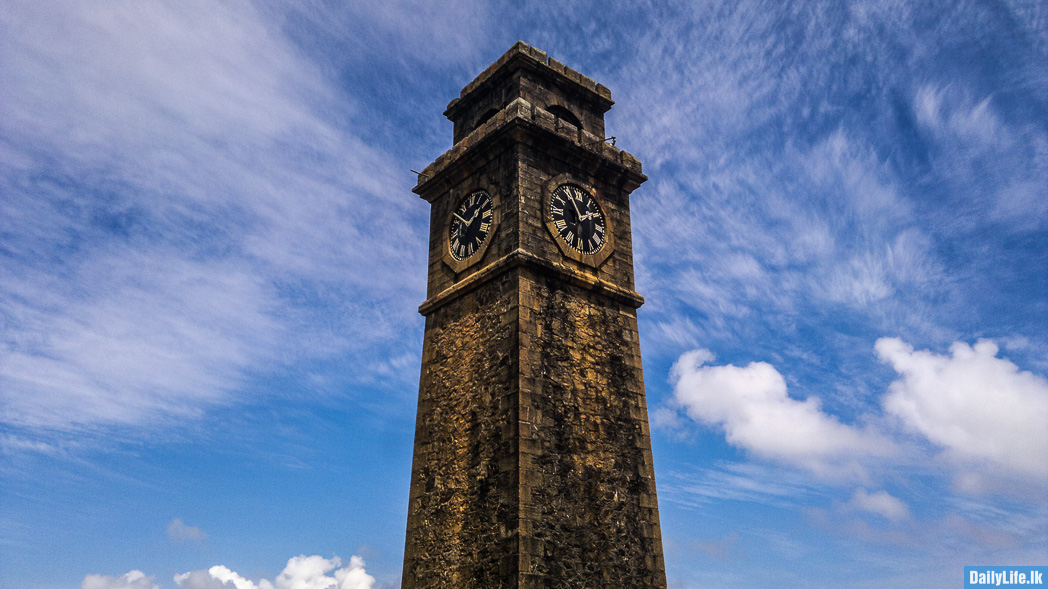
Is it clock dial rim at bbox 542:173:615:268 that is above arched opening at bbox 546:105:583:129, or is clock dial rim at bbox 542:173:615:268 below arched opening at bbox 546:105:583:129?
below

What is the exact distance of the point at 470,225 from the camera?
1998 centimetres

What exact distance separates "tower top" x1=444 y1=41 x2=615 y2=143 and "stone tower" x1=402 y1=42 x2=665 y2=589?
0.18 feet

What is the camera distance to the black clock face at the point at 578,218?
19250 mm

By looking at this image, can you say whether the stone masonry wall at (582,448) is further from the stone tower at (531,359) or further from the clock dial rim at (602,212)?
the clock dial rim at (602,212)

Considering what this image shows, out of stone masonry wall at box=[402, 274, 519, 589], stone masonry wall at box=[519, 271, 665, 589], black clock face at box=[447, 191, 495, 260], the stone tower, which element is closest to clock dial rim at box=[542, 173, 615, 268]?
the stone tower

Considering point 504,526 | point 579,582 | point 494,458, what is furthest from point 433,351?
point 579,582

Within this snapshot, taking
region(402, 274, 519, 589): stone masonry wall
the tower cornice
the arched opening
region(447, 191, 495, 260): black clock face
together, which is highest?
the arched opening

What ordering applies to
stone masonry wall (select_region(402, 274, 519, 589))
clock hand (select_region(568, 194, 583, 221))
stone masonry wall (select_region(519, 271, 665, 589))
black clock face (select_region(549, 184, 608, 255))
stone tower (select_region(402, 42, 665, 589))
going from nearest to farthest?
stone masonry wall (select_region(519, 271, 665, 589)) < stone masonry wall (select_region(402, 274, 519, 589)) < stone tower (select_region(402, 42, 665, 589)) < black clock face (select_region(549, 184, 608, 255)) < clock hand (select_region(568, 194, 583, 221))

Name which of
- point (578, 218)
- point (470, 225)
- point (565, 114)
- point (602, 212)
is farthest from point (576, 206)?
point (565, 114)

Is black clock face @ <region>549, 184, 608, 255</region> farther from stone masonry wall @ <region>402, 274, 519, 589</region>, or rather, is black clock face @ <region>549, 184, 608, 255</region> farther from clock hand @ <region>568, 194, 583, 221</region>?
stone masonry wall @ <region>402, 274, 519, 589</region>

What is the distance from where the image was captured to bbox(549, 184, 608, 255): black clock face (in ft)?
63.2

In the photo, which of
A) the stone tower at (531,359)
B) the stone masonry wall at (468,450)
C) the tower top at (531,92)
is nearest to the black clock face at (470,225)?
the stone tower at (531,359)

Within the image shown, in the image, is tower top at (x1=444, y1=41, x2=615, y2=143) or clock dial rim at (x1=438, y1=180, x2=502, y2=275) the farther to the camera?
tower top at (x1=444, y1=41, x2=615, y2=143)

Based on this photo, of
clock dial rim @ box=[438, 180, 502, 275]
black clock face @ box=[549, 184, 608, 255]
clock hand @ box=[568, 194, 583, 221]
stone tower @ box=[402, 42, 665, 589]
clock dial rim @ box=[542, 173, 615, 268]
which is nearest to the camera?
stone tower @ box=[402, 42, 665, 589]
